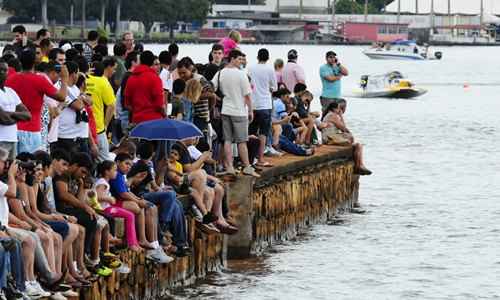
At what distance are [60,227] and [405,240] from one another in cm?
1360

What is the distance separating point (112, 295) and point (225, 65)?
6134 millimetres

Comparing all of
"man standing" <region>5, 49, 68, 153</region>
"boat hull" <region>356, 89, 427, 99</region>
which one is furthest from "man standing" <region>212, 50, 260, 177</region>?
"boat hull" <region>356, 89, 427, 99</region>

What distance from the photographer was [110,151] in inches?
789

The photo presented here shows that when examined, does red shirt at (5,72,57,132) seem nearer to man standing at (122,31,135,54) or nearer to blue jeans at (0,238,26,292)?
blue jeans at (0,238,26,292)

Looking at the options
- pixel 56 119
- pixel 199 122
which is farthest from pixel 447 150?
pixel 56 119

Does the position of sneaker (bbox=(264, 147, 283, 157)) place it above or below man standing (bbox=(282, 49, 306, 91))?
below

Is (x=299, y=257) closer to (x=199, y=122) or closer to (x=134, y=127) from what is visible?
(x=199, y=122)

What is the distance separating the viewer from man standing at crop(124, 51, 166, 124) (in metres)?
19.0

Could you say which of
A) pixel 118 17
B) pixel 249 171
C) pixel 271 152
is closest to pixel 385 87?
pixel 271 152

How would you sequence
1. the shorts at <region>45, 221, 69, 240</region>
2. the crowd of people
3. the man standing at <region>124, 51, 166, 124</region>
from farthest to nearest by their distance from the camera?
1. the man standing at <region>124, 51, 166, 124</region>
2. the shorts at <region>45, 221, 69, 240</region>
3. the crowd of people

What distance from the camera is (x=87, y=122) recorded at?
Answer: 1792 cm

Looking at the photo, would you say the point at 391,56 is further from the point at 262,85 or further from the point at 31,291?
the point at 31,291

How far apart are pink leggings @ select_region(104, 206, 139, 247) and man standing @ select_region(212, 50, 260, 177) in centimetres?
457

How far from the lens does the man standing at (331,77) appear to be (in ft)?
93.5
